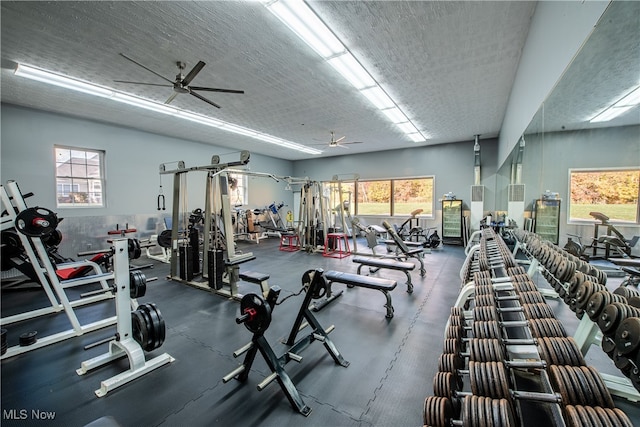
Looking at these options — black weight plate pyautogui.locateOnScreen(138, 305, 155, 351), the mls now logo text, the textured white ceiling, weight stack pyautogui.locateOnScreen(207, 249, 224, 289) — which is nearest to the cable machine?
weight stack pyautogui.locateOnScreen(207, 249, 224, 289)

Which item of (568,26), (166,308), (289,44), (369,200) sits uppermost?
(289,44)

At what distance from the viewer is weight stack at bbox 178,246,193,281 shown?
4.13 metres

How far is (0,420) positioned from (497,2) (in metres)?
4.92

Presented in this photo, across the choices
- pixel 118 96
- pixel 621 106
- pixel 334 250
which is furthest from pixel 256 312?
pixel 334 250

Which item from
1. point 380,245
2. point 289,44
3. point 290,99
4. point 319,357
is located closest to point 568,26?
point 289,44

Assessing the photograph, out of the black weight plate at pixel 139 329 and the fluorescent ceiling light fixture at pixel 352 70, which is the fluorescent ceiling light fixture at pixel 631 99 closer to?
the fluorescent ceiling light fixture at pixel 352 70

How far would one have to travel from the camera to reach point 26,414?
5.32 feet

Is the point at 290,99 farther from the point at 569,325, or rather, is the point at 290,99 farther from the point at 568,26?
the point at 569,325

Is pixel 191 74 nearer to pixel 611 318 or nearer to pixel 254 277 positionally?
pixel 254 277

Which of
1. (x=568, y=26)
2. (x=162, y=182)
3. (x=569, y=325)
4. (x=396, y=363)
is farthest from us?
(x=162, y=182)

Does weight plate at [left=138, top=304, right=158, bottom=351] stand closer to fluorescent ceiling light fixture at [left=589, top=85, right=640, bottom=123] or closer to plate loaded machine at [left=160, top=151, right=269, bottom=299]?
plate loaded machine at [left=160, top=151, right=269, bottom=299]

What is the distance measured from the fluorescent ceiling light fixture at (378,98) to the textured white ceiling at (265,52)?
158 millimetres

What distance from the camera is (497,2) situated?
7.66 feet

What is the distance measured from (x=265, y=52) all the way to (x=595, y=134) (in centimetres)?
319
